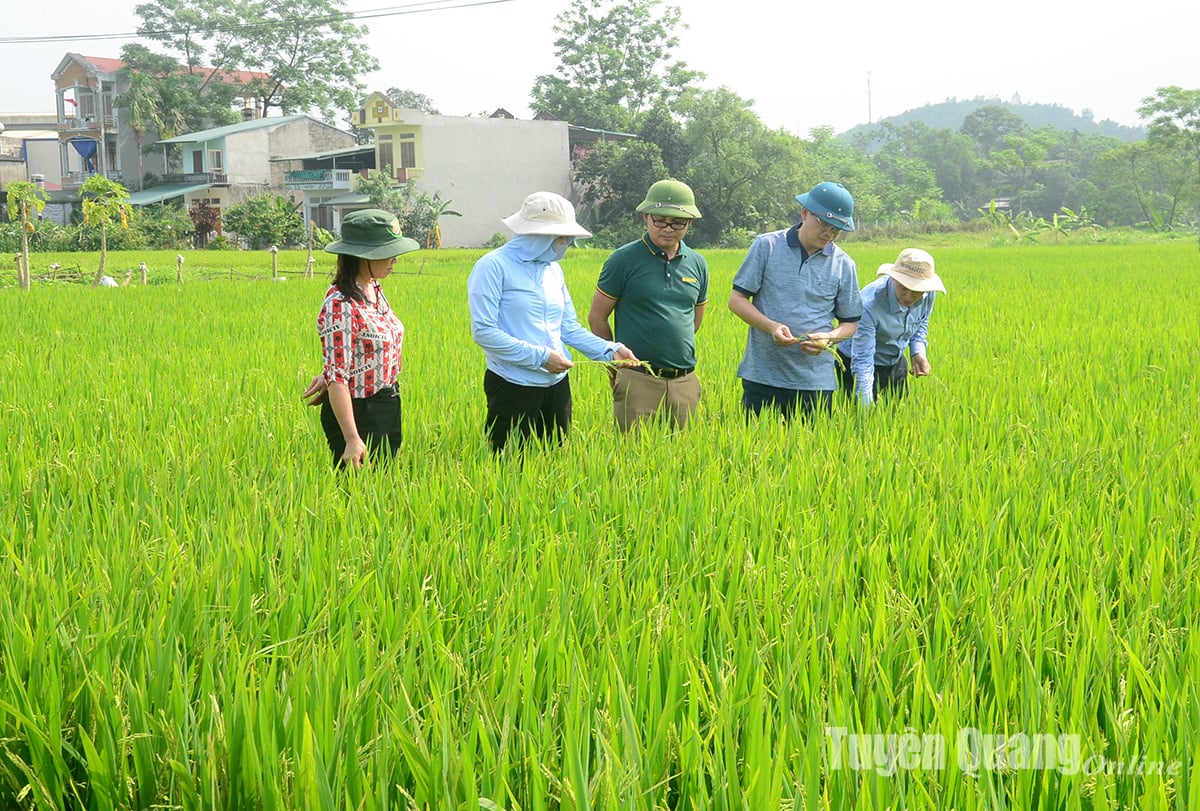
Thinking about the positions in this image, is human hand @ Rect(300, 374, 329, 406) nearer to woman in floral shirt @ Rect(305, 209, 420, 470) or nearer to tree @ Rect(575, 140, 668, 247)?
woman in floral shirt @ Rect(305, 209, 420, 470)

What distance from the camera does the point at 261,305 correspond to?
38.1ft

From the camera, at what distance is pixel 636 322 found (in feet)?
14.1

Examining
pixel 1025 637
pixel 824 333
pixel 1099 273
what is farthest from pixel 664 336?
pixel 1099 273

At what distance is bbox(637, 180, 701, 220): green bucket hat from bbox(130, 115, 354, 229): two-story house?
120 feet

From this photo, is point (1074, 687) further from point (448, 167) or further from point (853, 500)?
point (448, 167)

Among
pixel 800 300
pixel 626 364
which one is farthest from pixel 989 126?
pixel 626 364

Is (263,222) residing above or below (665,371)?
above

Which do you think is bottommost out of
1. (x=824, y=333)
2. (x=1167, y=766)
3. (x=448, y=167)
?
(x=1167, y=766)

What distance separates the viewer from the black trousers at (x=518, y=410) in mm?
3857

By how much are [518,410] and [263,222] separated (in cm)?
3200

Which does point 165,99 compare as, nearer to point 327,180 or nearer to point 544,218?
point 327,180

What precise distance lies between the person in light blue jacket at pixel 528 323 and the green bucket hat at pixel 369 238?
0.44 metres

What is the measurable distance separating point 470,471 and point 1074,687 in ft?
7.31

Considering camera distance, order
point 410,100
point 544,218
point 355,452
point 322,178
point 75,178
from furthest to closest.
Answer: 1. point 410,100
2. point 75,178
3. point 322,178
4. point 544,218
5. point 355,452
